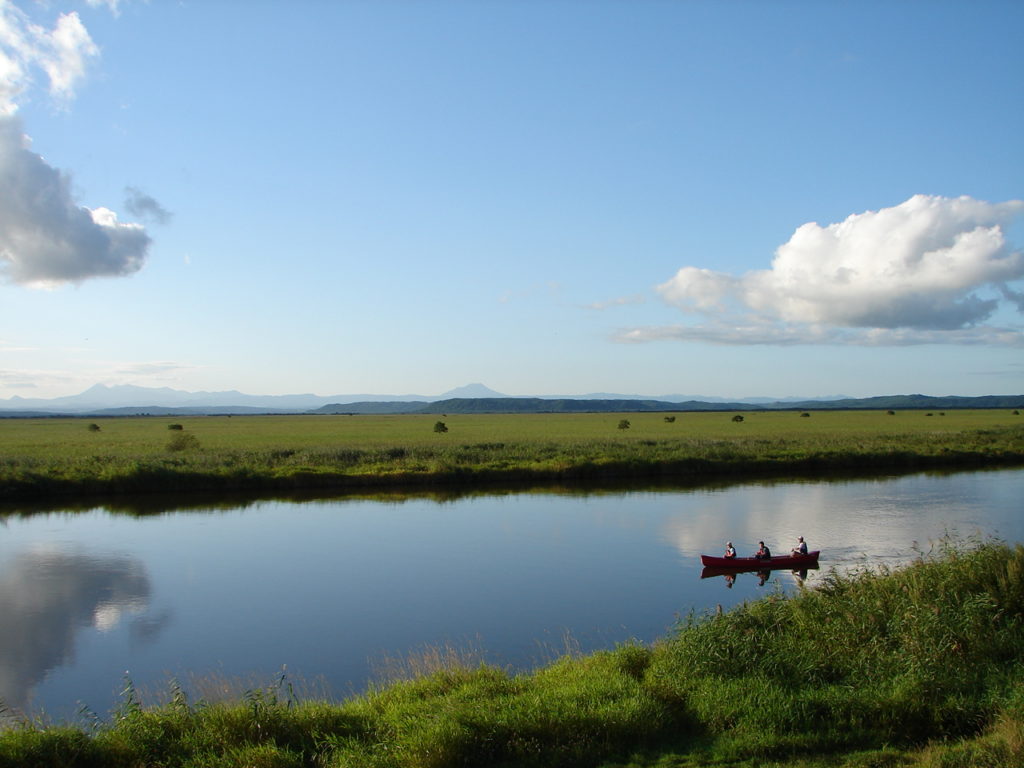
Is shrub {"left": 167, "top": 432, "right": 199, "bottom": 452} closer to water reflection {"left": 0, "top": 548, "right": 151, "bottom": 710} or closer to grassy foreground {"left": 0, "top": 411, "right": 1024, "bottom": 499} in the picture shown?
grassy foreground {"left": 0, "top": 411, "right": 1024, "bottom": 499}

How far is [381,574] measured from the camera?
1817 cm

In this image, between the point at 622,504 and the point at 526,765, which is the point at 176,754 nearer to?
the point at 526,765

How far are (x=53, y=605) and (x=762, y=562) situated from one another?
1448cm

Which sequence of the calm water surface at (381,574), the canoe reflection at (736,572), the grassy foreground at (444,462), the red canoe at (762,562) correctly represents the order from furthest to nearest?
1. the grassy foreground at (444,462)
2. the red canoe at (762,562)
3. the canoe reflection at (736,572)
4. the calm water surface at (381,574)

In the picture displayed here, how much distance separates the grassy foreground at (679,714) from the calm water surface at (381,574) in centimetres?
293

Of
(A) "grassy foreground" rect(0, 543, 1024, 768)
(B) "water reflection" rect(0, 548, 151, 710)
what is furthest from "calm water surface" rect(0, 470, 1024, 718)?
Result: (A) "grassy foreground" rect(0, 543, 1024, 768)

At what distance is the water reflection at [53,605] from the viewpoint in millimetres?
11766

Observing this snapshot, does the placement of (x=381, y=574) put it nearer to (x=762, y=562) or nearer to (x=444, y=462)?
(x=762, y=562)

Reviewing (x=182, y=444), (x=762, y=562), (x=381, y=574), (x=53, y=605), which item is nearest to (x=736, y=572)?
(x=762, y=562)

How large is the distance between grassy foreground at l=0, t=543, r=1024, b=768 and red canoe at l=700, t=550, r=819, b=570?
7.99m

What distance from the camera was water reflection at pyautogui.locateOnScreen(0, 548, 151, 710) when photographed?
11.8m

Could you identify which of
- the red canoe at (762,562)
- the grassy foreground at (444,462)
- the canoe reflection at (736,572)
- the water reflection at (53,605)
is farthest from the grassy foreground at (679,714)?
Result: the grassy foreground at (444,462)

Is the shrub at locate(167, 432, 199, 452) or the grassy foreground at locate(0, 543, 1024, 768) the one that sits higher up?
the shrub at locate(167, 432, 199, 452)

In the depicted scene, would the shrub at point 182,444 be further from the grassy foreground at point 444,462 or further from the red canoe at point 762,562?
the red canoe at point 762,562
